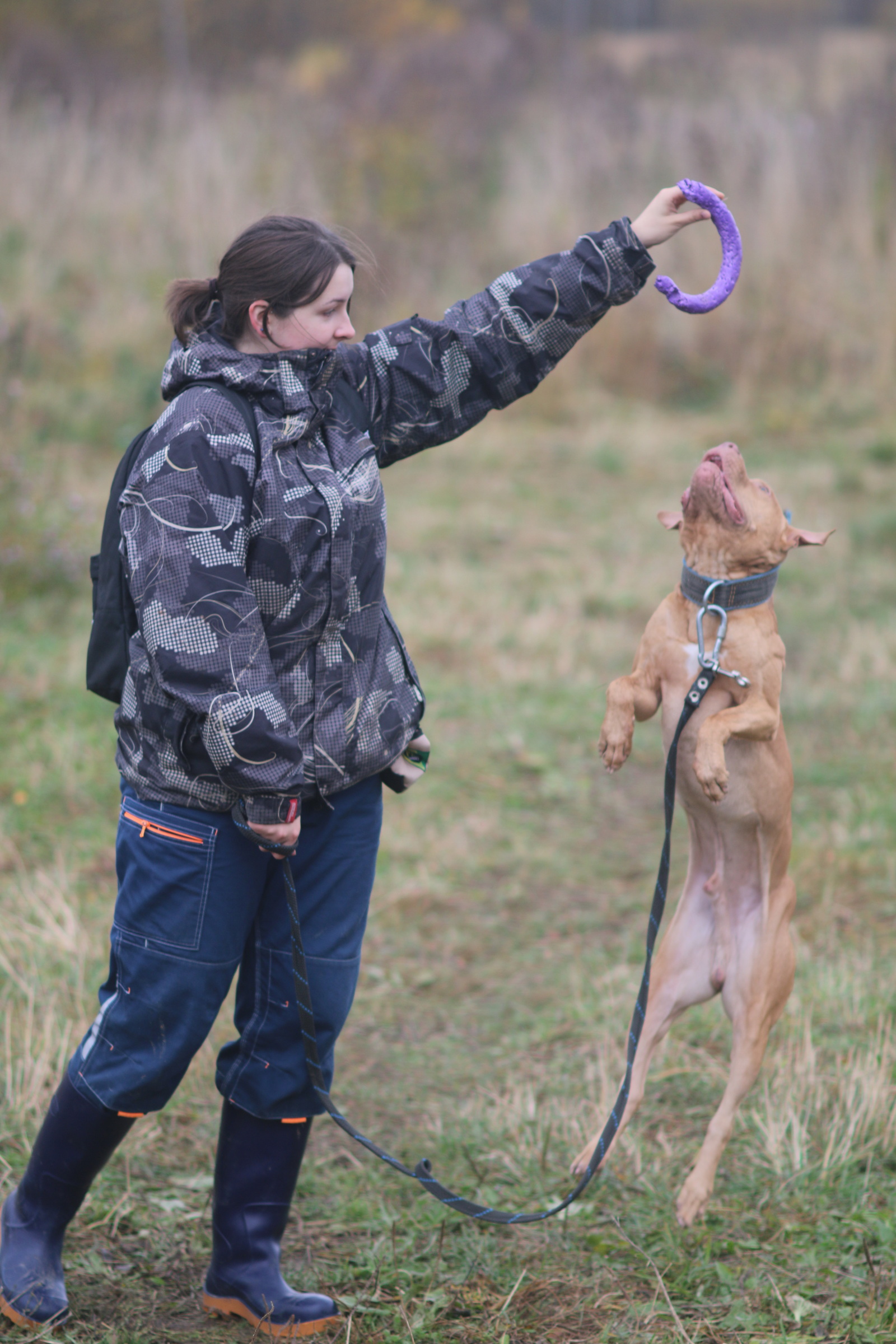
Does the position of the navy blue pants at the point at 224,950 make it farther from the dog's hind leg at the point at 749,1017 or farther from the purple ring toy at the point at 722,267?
the purple ring toy at the point at 722,267

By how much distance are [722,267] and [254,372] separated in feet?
2.96

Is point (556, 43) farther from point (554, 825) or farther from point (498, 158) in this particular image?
point (554, 825)

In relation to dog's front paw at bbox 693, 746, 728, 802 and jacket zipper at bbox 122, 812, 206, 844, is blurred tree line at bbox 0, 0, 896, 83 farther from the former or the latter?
dog's front paw at bbox 693, 746, 728, 802

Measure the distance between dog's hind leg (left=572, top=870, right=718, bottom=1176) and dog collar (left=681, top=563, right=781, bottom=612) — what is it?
60cm

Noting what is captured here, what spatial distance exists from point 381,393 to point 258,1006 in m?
1.24

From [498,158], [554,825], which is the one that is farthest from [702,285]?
[554,825]

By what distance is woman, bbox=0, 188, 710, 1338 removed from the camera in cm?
231

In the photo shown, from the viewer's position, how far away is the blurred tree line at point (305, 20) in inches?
687

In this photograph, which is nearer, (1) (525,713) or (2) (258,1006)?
(2) (258,1006)

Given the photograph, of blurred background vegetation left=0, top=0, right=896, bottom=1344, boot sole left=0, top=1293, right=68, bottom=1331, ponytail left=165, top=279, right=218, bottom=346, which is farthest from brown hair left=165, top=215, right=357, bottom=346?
boot sole left=0, top=1293, right=68, bottom=1331

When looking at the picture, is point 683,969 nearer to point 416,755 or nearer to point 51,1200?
point 416,755

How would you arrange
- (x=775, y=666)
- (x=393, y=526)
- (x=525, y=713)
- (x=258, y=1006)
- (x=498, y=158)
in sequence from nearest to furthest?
(x=775, y=666), (x=258, y=1006), (x=525, y=713), (x=393, y=526), (x=498, y=158)

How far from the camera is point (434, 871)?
191 inches

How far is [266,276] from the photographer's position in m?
2.41
